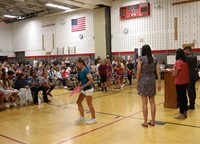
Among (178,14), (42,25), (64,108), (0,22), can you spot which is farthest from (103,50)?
(0,22)

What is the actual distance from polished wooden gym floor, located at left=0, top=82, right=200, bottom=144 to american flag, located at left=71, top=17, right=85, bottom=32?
41.9 feet

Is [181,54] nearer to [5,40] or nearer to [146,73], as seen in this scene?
[146,73]

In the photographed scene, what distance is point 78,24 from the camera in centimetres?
1897

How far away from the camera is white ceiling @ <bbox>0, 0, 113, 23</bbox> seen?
15609 mm

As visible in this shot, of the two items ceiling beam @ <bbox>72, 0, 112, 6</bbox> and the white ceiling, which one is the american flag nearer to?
the white ceiling

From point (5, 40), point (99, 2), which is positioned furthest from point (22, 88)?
point (5, 40)

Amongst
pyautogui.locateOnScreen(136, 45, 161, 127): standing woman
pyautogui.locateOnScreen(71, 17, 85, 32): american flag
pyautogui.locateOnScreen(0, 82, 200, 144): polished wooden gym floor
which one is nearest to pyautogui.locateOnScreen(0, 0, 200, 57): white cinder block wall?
pyautogui.locateOnScreen(71, 17, 85, 32): american flag

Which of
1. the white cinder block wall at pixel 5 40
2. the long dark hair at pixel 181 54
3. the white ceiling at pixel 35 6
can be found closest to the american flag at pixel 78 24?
the white ceiling at pixel 35 6

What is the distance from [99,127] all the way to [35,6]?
1669 centimetres

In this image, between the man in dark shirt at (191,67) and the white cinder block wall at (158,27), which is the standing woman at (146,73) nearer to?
the man in dark shirt at (191,67)

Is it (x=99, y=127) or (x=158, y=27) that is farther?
(x=158, y=27)

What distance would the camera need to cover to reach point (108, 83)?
1062 cm

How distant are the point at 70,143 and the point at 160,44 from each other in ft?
39.9

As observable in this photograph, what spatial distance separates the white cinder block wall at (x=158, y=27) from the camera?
13.7m
